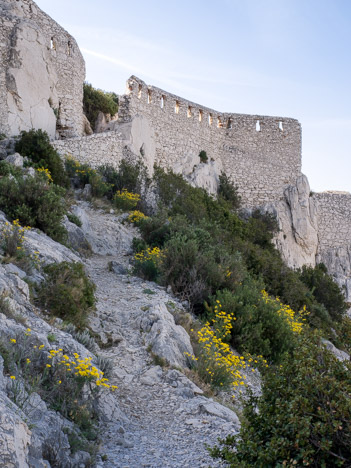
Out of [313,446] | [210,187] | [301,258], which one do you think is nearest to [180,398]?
[313,446]

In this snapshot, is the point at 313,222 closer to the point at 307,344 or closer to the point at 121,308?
the point at 121,308

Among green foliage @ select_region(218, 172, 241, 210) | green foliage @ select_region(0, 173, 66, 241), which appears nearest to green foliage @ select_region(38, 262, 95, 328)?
green foliage @ select_region(0, 173, 66, 241)

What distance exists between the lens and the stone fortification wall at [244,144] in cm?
2202

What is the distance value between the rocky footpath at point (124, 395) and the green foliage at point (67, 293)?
0.23 metres

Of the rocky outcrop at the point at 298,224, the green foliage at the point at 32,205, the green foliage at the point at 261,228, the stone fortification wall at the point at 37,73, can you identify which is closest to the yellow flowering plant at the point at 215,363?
the green foliage at the point at 32,205

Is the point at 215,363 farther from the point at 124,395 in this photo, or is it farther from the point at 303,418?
the point at 303,418

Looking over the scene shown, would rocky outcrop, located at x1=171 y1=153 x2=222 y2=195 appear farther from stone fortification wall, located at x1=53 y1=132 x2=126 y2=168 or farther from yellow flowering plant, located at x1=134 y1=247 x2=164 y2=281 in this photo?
yellow flowering plant, located at x1=134 y1=247 x2=164 y2=281

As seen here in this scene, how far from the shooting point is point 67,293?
685cm

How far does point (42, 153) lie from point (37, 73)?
360cm

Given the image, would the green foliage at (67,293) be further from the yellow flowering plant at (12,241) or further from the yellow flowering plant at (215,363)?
the yellow flowering plant at (215,363)

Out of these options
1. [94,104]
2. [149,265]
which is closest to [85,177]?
[149,265]

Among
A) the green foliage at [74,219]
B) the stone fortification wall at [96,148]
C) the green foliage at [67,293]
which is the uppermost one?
the stone fortification wall at [96,148]

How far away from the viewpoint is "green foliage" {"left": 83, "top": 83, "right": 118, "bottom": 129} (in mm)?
20766

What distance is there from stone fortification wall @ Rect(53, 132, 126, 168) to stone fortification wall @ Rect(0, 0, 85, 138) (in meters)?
1.03
